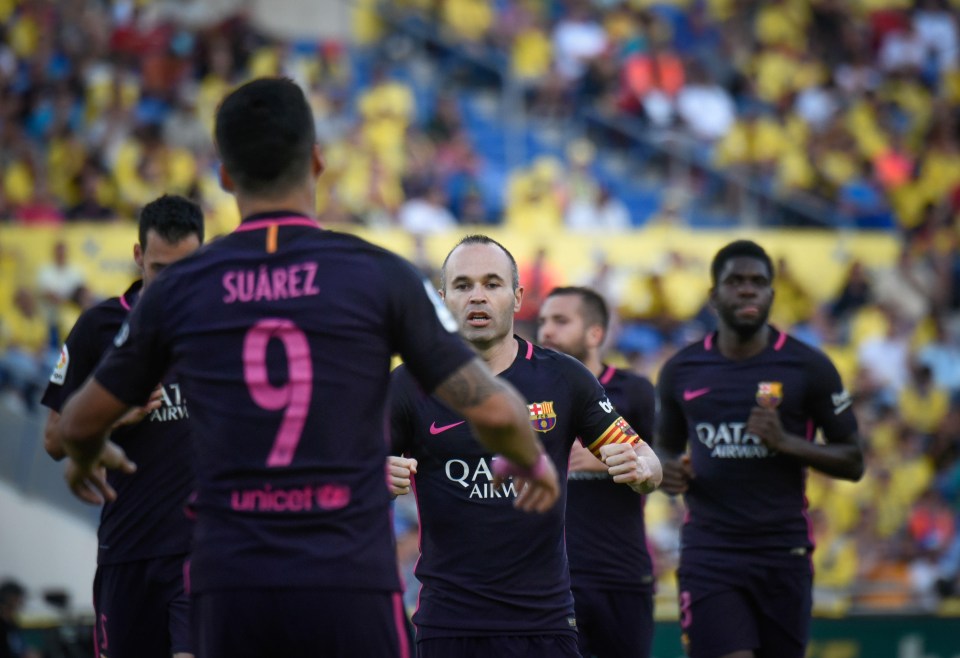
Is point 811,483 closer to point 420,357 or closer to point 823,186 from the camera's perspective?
point 823,186

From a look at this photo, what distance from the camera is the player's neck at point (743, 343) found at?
28.7ft

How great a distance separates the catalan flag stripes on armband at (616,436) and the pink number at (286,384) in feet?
7.52

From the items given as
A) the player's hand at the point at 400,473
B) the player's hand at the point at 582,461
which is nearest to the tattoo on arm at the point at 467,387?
the player's hand at the point at 400,473

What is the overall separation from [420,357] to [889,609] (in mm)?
10581

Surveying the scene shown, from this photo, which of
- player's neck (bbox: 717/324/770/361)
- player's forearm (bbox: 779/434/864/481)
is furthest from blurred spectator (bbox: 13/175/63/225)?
player's forearm (bbox: 779/434/864/481)

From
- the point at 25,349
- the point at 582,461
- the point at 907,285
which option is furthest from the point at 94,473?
the point at 907,285

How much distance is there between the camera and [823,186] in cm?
2047

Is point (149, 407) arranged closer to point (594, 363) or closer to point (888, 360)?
point (594, 363)

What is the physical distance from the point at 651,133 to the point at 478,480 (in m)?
15.1

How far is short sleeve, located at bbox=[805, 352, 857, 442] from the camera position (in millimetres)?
8490

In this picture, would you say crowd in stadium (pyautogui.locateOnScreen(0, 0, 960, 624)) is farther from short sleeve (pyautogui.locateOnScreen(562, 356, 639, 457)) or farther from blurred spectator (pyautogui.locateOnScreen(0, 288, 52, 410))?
short sleeve (pyautogui.locateOnScreen(562, 356, 639, 457))

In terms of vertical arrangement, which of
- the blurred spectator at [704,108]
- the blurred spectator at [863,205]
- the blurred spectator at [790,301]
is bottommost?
the blurred spectator at [790,301]

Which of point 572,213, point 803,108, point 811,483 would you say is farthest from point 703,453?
point 803,108

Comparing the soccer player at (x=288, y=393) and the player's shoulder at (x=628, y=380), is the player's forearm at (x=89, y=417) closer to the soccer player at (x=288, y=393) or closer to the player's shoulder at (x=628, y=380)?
the soccer player at (x=288, y=393)
